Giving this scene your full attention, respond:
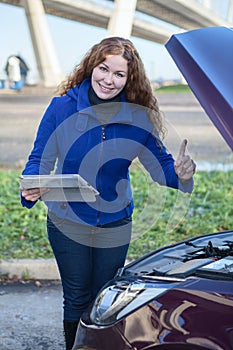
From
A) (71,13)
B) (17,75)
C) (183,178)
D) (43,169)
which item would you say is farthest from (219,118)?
(71,13)

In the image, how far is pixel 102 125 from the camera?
9.36 ft

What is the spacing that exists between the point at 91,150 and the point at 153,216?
64.5 inches

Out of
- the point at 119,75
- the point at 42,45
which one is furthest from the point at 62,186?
the point at 42,45

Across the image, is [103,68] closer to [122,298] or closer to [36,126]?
[122,298]

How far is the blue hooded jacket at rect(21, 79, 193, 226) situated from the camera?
9.32 feet

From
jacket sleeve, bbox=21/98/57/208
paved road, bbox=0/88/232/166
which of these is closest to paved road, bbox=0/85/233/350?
paved road, bbox=0/88/232/166

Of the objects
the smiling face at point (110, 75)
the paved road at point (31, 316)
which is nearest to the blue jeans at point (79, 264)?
the smiling face at point (110, 75)

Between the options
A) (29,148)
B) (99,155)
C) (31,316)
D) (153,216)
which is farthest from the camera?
(29,148)

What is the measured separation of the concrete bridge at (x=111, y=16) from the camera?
13654 millimetres

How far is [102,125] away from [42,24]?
46.6ft

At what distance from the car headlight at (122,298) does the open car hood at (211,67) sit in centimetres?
59

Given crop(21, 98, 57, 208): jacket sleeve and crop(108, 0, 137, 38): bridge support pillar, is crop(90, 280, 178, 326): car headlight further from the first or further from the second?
crop(108, 0, 137, 38): bridge support pillar

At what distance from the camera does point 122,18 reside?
42.9 ft

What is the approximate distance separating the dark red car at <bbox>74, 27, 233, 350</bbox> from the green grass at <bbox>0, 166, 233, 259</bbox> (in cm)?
196
